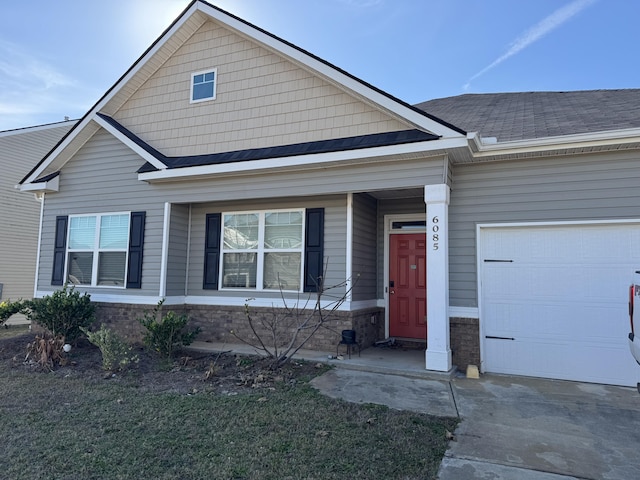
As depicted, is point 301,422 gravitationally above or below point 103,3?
below

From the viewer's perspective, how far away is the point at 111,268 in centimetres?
896

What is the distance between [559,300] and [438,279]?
1841 millimetres

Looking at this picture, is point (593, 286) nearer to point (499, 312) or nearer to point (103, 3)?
point (499, 312)

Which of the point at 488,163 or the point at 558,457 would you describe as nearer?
the point at 558,457

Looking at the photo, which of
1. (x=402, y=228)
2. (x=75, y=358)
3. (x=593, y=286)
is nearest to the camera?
(x=593, y=286)

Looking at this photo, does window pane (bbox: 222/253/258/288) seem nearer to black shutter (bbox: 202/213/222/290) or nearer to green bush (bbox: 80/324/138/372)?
black shutter (bbox: 202/213/222/290)

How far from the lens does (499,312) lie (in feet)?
21.1

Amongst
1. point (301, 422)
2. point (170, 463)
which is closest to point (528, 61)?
point (301, 422)

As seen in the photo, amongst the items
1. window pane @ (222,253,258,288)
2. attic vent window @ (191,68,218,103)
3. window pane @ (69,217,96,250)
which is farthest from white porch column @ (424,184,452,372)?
window pane @ (69,217,96,250)

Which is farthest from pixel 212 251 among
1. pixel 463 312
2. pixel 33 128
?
pixel 33 128

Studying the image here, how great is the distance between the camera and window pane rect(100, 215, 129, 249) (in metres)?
8.85

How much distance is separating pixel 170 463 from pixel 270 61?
7.06 meters

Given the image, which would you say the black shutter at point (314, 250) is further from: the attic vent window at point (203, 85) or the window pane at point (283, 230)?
the attic vent window at point (203, 85)

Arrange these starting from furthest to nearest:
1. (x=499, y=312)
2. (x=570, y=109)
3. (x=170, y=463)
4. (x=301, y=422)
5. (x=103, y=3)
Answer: (x=103, y=3) → (x=570, y=109) → (x=499, y=312) → (x=301, y=422) → (x=170, y=463)
